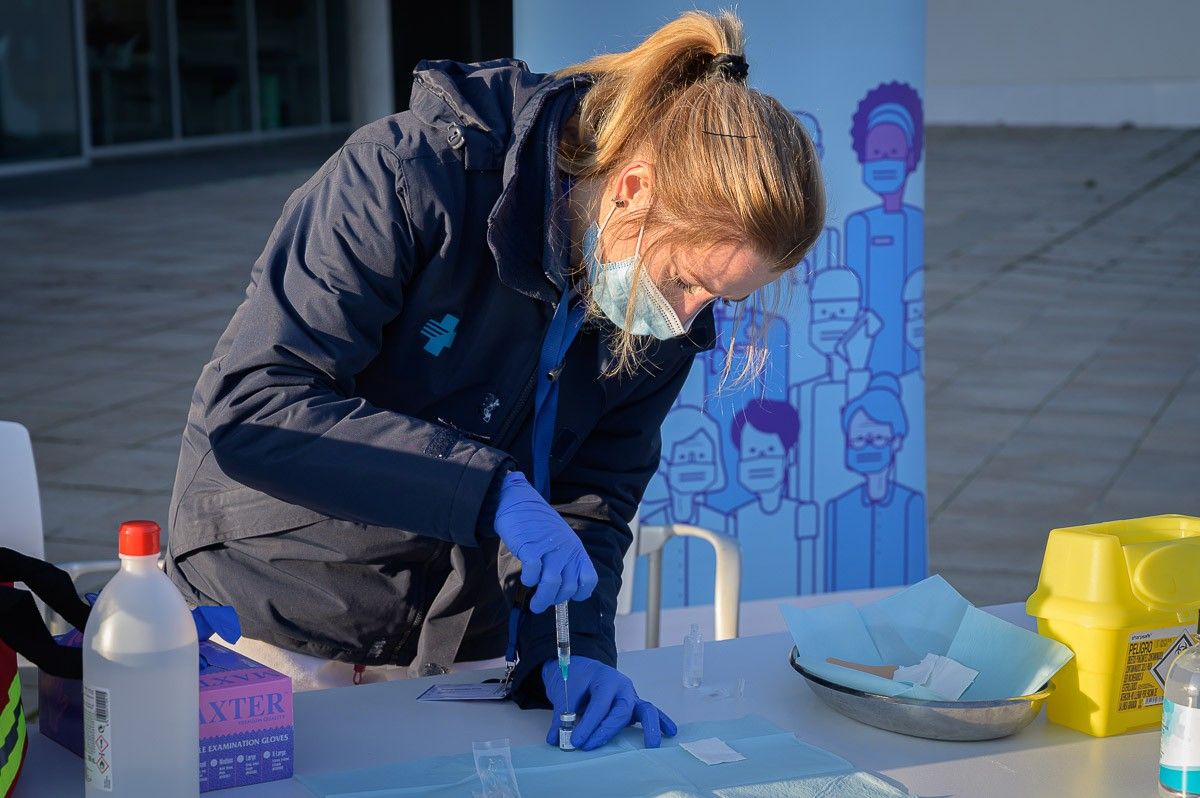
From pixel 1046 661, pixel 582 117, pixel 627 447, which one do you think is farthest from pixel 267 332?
pixel 1046 661

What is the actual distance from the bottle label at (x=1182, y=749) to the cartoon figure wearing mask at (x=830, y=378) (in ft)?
5.35

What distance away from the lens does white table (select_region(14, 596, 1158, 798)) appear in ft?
4.74

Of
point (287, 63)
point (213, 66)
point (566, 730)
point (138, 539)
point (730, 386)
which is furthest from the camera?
point (287, 63)

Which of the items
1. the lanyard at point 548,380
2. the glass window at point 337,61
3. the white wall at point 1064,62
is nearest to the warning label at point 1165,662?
the lanyard at point 548,380

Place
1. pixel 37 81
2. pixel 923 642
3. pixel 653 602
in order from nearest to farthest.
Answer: pixel 923 642
pixel 653 602
pixel 37 81

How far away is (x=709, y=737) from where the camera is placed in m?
1.54

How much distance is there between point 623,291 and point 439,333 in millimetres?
228

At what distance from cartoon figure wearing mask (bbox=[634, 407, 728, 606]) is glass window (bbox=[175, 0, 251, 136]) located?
12.3m

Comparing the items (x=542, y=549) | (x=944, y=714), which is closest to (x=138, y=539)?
(x=542, y=549)

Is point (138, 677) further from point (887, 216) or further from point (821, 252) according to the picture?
point (887, 216)

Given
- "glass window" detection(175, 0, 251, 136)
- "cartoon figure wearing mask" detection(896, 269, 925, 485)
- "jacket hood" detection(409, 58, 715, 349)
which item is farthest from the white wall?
"jacket hood" detection(409, 58, 715, 349)

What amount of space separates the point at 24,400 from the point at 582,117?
15.1 ft

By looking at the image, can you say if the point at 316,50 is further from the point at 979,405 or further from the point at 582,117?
the point at 582,117

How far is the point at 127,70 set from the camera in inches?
527
